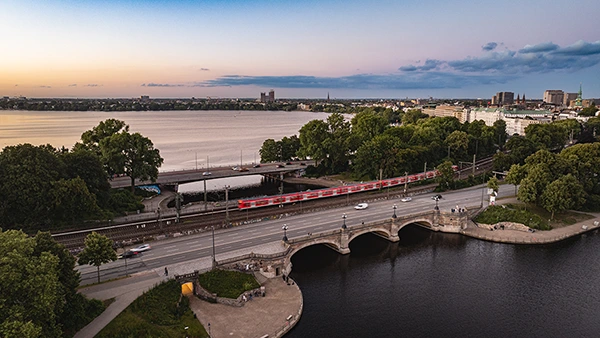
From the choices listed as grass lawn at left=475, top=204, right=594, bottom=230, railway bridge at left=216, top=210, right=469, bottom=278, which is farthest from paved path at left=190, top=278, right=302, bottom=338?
grass lawn at left=475, top=204, right=594, bottom=230

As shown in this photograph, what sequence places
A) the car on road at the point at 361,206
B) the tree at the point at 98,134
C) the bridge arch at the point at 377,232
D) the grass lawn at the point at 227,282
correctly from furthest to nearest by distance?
1. the tree at the point at 98,134
2. the car on road at the point at 361,206
3. the bridge arch at the point at 377,232
4. the grass lawn at the point at 227,282

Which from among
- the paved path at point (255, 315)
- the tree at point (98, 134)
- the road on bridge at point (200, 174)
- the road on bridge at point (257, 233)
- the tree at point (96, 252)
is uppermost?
the tree at point (98, 134)

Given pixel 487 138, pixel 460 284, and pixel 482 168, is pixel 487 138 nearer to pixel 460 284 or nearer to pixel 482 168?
pixel 482 168

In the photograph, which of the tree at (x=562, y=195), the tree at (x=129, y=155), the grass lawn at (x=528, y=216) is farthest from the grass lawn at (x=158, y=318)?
the tree at (x=562, y=195)

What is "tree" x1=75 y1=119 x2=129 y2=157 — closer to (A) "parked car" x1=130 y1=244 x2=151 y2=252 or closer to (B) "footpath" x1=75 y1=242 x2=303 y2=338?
(A) "parked car" x1=130 y1=244 x2=151 y2=252

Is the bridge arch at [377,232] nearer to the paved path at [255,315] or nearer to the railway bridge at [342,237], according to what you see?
the railway bridge at [342,237]

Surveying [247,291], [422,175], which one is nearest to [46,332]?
[247,291]
